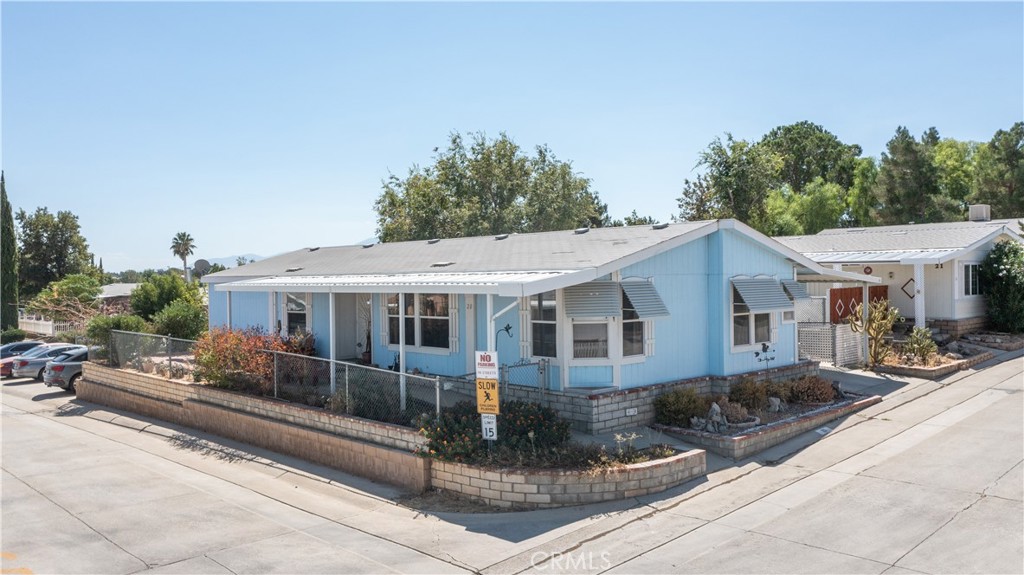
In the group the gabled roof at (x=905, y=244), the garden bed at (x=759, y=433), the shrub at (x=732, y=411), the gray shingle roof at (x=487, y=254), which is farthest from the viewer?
the gabled roof at (x=905, y=244)

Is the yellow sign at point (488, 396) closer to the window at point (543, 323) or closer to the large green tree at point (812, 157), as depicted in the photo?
the window at point (543, 323)

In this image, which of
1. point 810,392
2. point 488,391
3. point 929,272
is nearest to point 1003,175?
point 929,272

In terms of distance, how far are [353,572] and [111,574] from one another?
261 centimetres

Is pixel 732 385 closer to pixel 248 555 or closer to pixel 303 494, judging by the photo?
→ pixel 303 494

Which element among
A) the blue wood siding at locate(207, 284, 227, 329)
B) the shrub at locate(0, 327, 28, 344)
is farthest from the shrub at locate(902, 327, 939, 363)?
the shrub at locate(0, 327, 28, 344)

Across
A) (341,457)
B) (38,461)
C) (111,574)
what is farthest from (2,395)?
(111,574)

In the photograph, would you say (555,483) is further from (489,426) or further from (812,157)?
(812,157)

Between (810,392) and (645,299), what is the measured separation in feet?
15.9

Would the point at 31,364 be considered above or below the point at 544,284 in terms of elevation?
below

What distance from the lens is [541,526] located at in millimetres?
8867

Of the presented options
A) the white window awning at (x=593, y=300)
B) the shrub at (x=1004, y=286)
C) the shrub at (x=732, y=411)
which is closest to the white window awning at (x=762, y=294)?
the shrub at (x=732, y=411)

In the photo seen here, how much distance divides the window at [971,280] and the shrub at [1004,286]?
0.27m

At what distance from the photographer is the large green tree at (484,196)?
121 feet

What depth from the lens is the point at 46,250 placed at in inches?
1971
